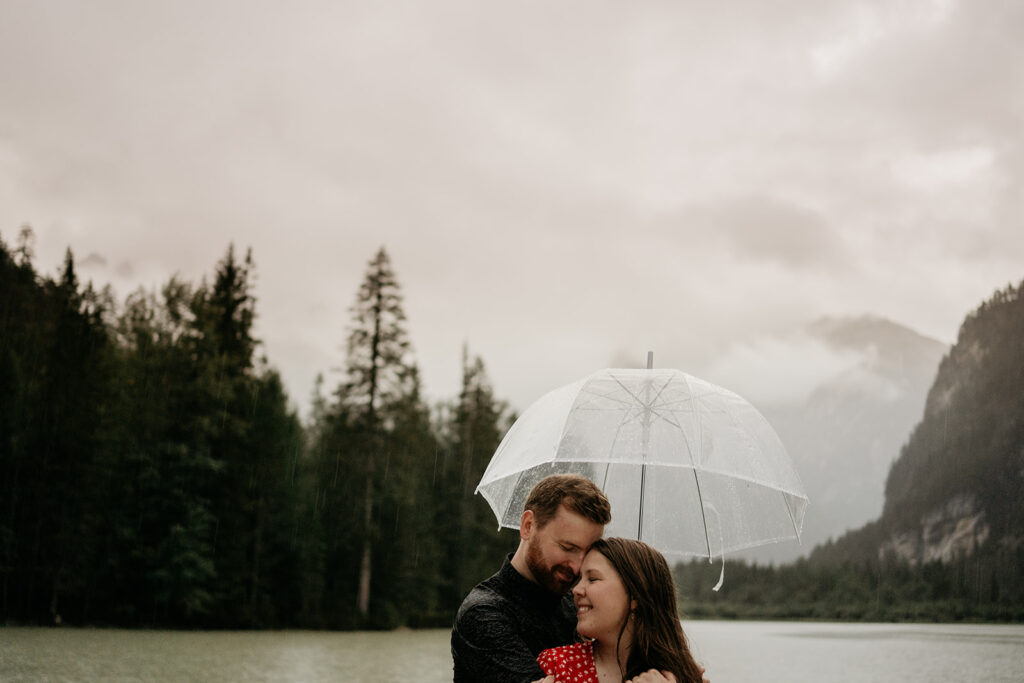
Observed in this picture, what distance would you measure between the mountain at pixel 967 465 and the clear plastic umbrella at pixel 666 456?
149 m

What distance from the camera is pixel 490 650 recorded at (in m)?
3.54

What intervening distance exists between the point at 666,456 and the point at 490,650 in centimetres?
177

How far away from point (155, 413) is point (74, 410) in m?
3.14

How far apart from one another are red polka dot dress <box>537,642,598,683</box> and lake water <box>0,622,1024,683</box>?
10800 millimetres

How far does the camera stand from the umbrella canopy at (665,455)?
4992mm

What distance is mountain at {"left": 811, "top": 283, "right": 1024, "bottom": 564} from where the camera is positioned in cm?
14775

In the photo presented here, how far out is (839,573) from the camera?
5482 inches

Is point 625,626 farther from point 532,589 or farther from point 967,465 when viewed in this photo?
point 967,465

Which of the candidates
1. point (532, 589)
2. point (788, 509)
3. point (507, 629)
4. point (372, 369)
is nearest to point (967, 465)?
point (372, 369)

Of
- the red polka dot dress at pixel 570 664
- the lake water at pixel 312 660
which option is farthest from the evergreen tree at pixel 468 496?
the red polka dot dress at pixel 570 664

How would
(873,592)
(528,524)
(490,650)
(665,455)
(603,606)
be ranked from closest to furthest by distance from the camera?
(603,606)
(490,650)
(528,524)
(665,455)
(873,592)

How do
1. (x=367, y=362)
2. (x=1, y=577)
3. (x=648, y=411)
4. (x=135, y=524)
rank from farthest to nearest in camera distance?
(x=367, y=362), (x=135, y=524), (x=1, y=577), (x=648, y=411)

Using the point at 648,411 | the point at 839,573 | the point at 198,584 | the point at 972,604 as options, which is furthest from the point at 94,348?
the point at 839,573

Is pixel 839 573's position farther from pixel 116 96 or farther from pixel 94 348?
pixel 94 348
